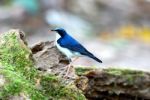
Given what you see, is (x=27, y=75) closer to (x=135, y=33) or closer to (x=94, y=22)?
(x=135, y=33)

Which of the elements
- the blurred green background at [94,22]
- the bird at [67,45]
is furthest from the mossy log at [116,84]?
the blurred green background at [94,22]

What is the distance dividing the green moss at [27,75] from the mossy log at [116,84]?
94 cm

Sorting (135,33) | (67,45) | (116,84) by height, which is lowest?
(135,33)

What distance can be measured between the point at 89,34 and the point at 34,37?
4.79 ft

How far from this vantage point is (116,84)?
5.49 metres

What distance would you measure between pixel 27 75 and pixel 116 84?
1369 millimetres

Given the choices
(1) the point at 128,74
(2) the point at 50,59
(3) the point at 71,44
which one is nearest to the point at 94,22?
(1) the point at 128,74

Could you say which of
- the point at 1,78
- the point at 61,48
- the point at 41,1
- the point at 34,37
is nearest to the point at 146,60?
the point at 34,37

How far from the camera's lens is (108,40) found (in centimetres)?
1366

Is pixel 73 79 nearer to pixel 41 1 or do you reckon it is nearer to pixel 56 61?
pixel 56 61

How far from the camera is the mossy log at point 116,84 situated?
535 cm

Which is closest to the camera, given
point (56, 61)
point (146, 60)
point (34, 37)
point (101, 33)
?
point (56, 61)

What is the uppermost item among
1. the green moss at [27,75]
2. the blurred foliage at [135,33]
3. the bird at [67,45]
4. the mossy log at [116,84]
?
the bird at [67,45]

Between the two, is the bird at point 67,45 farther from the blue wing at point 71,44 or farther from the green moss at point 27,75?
the green moss at point 27,75
